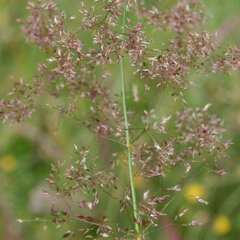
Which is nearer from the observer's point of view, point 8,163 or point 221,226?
point 221,226

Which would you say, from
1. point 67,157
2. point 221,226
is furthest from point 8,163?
point 221,226

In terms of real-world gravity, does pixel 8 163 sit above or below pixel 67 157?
below

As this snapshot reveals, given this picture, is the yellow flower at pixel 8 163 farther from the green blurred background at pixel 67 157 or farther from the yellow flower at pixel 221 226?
the yellow flower at pixel 221 226

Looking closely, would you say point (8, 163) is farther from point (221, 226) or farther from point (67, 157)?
point (221, 226)

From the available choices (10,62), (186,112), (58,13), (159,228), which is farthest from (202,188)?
(58,13)

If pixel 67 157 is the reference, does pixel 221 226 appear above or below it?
below

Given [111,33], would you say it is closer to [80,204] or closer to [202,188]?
[80,204]

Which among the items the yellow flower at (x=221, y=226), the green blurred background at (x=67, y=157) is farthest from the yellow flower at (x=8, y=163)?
the yellow flower at (x=221, y=226)

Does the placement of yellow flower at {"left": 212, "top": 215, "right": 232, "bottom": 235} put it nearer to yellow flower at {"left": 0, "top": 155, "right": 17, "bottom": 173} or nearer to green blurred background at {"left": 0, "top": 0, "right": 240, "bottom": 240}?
green blurred background at {"left": 0, "top": 0, "right": 240, "bottom": 240}
